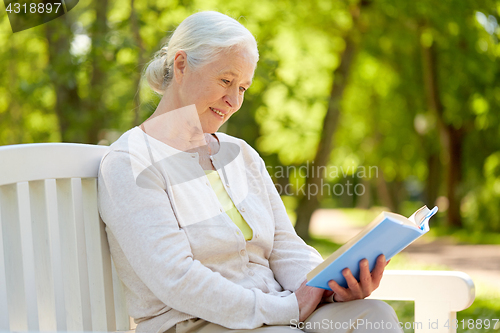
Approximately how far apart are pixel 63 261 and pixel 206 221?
47 centimetres

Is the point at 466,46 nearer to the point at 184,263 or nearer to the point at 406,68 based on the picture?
the point at 406,68

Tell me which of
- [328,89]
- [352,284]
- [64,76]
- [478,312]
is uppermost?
[328,89]

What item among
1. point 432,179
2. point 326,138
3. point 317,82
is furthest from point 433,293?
Result: point 432,179

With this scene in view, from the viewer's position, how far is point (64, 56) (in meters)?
5.32

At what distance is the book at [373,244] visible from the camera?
140cm

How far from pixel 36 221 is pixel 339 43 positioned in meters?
9.00

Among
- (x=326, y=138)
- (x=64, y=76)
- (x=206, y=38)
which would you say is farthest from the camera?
(x=326, y=138)

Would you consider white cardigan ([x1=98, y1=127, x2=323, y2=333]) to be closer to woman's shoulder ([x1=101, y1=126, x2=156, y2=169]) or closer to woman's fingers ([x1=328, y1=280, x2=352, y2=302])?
woman's shoulder ([x1=101, y1=126, x2=156, y2=169])

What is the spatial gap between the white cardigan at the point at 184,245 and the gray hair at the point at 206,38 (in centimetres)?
32

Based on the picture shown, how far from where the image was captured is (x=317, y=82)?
1044 cm

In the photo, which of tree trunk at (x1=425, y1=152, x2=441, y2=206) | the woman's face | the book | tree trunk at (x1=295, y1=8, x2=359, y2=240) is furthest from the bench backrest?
tree trunk at (x1=425, y1=152, x2=441, y2=206)

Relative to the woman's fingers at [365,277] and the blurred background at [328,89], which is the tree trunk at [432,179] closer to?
the blurred background at [328,89]

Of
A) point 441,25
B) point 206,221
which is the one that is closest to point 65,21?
point 206,221

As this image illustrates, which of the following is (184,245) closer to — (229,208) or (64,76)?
(229,208)
